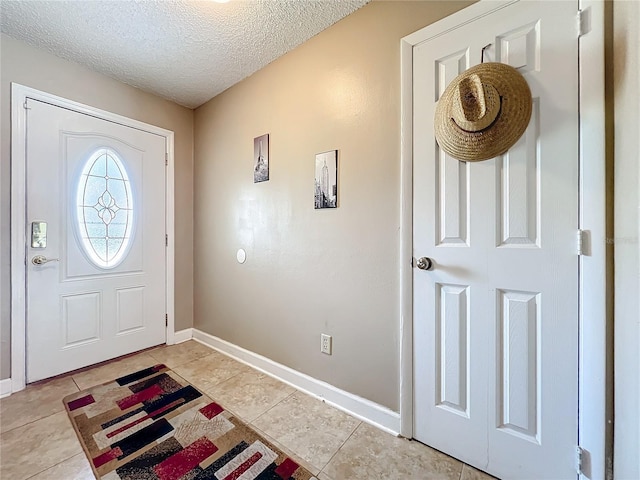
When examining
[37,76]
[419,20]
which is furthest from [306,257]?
[37,76]

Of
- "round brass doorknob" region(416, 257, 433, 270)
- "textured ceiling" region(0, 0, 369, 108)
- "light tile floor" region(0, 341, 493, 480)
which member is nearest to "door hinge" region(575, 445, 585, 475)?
"light tile floor" region(0, 341, 493, 480)

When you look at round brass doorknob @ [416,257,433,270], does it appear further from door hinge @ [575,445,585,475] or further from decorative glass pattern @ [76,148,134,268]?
decorative glass pattern @ [76,148,134,268]

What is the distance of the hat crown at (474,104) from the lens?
1031 millimetres

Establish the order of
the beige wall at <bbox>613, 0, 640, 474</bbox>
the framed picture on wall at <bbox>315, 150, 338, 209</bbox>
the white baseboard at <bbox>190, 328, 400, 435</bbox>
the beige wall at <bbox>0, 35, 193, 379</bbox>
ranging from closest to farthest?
1. the beige wall at <bbox>613, 0, 640, 474</bbox>
2. the white baseboard at <bbox>190, 328, 400, 435</bbox>
3. the framed picture on wall at <bbox>315, 150, 338, 209</bbox>
4. the beige wall at <bbox>0, 35, 193, 379</bbox>

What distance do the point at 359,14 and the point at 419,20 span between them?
390 mm

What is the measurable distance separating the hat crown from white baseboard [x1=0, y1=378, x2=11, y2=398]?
3089 mm

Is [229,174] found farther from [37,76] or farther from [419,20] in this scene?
[419,20]

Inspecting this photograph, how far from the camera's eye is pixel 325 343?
168 centimetres

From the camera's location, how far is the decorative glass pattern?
2055 millimetres

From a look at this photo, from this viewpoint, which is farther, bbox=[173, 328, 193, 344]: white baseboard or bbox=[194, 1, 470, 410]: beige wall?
bbox=[173, 328, 193, 344]: white baseboard

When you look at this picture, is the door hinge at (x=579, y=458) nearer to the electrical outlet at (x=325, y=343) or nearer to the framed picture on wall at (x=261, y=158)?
the electrical outlet at (x=325, y=343)

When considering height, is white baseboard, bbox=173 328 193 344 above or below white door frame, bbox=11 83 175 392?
below

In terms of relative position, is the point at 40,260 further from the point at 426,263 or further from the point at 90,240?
the point at 426,263

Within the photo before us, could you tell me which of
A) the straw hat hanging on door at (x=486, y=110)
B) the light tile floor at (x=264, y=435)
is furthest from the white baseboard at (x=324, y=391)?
the straw hat hanging on door at (x=486, y=110)
